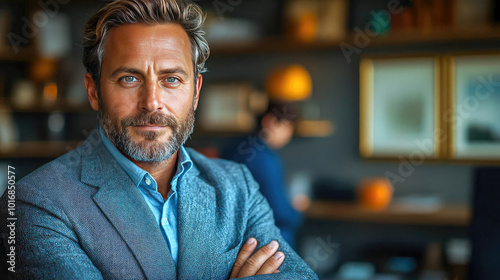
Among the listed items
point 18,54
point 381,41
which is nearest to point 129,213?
point 381,41

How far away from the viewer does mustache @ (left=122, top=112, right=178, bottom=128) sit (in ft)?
3.06

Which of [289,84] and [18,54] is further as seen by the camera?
[18,54]

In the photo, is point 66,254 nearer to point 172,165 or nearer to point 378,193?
point 172,165

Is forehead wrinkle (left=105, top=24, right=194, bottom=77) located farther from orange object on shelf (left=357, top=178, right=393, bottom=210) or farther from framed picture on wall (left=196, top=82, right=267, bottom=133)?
framed picture on wall (left=196, top=82, right=267, bottom=133)

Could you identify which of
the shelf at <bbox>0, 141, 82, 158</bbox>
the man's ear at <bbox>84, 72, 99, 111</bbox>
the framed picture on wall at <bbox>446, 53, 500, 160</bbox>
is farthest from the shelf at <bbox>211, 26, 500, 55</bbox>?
the man's ear at <bbox>84, 72, 99, 111</bbox>

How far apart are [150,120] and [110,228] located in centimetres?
25

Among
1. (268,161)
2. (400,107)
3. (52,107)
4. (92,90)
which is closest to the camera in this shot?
(92,90)

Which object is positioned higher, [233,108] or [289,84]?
[289,84]

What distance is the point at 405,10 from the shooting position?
3.22m

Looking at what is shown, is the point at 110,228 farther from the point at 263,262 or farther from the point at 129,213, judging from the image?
the point at 263,262

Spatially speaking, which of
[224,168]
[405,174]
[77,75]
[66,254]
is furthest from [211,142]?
[66,254]

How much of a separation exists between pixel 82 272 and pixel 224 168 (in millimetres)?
442

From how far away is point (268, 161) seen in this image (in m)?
2.48

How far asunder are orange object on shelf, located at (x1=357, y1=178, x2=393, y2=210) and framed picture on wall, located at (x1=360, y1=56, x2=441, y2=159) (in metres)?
0.25
